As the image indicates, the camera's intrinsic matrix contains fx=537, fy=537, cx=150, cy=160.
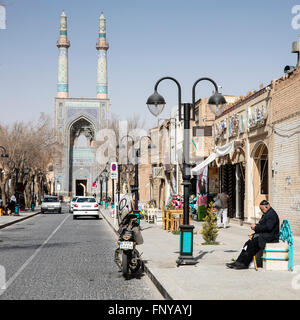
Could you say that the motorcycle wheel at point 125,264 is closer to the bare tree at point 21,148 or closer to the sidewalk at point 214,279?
the sidewalk at point 214,279

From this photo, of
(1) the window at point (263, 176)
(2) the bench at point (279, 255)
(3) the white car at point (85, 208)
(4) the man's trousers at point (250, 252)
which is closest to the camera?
(2) the bench at point (279, 255)

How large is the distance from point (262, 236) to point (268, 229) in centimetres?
18

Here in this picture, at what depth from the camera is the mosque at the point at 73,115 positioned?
83188 mm

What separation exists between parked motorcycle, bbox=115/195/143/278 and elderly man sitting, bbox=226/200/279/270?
1.89m

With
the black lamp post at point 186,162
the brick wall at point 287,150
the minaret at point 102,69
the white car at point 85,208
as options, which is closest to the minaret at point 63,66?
the minaret at point 102,69

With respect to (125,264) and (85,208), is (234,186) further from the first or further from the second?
(125,264)

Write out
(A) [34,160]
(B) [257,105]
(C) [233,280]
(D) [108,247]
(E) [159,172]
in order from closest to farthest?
(C) [233,280] → (D) [108,247] → (B) [257,105] → (E) [159,172] → (A) [34,160]

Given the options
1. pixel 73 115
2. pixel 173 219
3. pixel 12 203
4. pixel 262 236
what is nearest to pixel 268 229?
pixel 262 236

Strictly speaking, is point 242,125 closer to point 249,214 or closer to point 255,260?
point 249,214

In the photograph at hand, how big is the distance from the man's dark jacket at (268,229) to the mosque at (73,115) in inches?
2839
